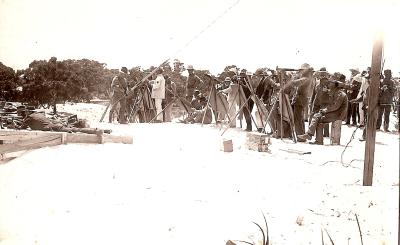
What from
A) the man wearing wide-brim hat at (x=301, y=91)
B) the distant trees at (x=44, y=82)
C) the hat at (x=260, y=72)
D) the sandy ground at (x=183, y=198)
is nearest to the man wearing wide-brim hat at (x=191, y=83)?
the distant trees at (x=44, y=82)

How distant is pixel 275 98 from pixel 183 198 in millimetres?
5543

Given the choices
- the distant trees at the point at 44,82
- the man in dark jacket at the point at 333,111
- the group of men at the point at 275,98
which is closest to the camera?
the man in dark jacket at the point at 333,111

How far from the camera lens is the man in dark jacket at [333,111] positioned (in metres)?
8.61

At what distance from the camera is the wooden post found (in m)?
4.21

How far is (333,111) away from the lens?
8.65 metres

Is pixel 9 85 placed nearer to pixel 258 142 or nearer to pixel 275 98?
pixel 258 142

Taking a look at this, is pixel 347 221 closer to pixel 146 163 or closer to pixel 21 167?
pixel 146 163

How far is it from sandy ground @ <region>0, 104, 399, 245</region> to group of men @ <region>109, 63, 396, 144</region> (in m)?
2.60

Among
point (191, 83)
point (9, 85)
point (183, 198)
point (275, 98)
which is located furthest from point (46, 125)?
point (191, 83)

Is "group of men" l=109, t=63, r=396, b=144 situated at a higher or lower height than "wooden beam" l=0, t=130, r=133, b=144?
higher

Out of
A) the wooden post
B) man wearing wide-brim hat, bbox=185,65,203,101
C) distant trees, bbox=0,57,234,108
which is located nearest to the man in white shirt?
man wearing wide-brim hat, bbox=185,65,203,101

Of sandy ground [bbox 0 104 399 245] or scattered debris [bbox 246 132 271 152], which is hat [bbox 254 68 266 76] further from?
sandy ground [bbox 0 104 399 245]

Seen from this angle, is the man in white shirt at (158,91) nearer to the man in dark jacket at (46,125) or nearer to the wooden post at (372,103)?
the man in dark jacket at (46,125)

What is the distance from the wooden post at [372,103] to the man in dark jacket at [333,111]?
4.15 meters
